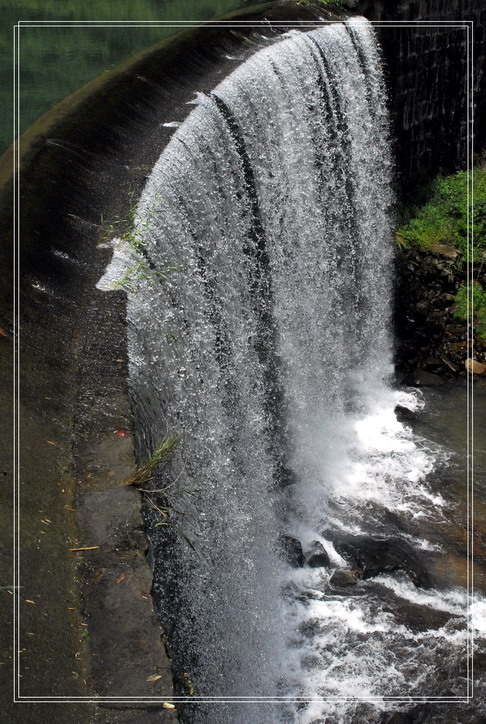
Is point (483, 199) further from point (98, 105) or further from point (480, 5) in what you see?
point (98, 105)

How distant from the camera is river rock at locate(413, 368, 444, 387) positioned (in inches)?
372

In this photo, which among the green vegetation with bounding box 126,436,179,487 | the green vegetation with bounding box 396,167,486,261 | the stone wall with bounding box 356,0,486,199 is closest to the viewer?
the green vegetation with bounding box 126,436,179,487

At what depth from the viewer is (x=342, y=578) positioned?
6.51 metres

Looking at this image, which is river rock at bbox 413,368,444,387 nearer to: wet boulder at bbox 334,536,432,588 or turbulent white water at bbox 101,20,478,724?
turbulent white water at bbox 101,20,478,724

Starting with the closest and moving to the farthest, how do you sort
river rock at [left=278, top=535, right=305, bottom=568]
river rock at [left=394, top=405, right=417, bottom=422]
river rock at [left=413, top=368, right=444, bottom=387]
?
1. river rock at [left=278, top=535, right=305, bottom=568]
2. river rock at [left=394, top=405, right=417, bottom=422]
3. river rock at [left=413, top=368, right=444, bottom=387]

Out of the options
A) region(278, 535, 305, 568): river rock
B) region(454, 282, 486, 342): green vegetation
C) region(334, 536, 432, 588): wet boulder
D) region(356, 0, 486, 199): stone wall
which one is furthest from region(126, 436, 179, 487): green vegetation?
region(356, 0, 486, 199): stone wall

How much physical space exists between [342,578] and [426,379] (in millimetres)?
3585

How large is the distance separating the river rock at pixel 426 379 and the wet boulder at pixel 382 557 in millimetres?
2831

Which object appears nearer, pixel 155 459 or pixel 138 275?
pixel 155 459

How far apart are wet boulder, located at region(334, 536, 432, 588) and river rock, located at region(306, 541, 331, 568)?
0.20m

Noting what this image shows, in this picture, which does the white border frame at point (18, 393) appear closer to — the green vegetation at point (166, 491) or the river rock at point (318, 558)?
the green vegetation at point (166, 491)

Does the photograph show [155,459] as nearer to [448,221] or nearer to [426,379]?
[426,379]

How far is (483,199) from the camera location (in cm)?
991

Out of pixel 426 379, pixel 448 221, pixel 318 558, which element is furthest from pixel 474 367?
pixel 318 558
